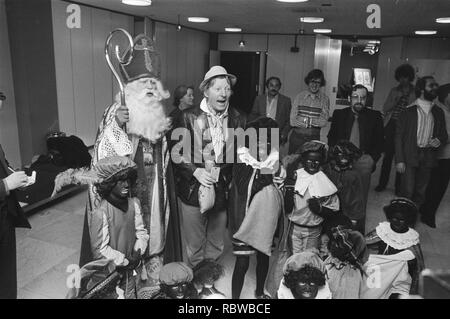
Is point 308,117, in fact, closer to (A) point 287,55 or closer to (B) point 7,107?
(B) point 7,107

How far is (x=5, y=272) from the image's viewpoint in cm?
138

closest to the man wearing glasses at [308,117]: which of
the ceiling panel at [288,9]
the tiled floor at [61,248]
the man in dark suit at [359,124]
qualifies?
the man in dark suit at [359,124]

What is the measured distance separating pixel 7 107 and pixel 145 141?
1.69 meters

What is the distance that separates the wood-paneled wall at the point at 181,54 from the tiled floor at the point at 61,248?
4.71 ft

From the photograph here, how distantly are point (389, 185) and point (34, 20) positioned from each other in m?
3.09

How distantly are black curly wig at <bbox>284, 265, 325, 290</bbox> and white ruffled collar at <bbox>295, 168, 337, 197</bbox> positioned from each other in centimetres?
44

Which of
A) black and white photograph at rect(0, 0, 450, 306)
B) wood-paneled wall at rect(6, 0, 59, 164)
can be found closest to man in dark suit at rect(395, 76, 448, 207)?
black and white photograph at rect(0, 0, 450, 306)

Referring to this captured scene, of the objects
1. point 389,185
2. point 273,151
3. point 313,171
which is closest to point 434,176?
point 389,185

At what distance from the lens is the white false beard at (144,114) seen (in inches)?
55.7

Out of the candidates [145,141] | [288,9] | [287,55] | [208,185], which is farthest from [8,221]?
[287,55]

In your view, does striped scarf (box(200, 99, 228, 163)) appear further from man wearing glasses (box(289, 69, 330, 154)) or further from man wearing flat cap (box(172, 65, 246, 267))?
man wearing glasses (box(289, 69, 330, 154))

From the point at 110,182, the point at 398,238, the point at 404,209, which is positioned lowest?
the point at 398,238

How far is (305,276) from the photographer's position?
3.80 feet

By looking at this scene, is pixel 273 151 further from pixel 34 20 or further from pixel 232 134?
pixel 34 20
